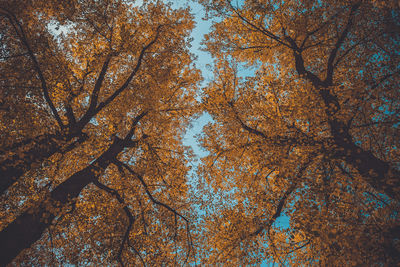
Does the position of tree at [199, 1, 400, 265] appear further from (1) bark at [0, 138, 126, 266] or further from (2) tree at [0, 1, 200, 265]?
(1) bark at [0, 138, 126, 266]

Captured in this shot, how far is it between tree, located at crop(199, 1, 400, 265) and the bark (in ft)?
24.6

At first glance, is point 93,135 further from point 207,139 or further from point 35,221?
point 207,139

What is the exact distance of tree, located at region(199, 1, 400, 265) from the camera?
243 inches

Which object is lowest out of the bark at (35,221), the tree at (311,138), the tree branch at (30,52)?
the bark at (35,221)

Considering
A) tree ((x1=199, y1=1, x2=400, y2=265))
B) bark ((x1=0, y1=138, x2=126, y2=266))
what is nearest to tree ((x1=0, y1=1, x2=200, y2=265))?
bark ((x1=0, y1=138, x2=126, y2=266))

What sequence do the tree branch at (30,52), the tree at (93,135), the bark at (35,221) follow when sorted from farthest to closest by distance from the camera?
1. the tree at (93,135)
2. the tree branch at (30,52)
3. the bark at (35,221)

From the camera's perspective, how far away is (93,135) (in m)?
8.58

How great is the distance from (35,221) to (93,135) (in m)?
4.08

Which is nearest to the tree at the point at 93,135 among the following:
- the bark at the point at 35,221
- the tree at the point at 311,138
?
the bark at the point at 35,221

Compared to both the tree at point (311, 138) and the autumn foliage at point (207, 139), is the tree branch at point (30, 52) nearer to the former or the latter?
the autumn foliage at point (207, 139)

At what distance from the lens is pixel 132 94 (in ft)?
36.6

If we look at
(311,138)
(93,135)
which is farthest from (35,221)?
(311,138)

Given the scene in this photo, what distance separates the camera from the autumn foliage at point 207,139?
20.8ft

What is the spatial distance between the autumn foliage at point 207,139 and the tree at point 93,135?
0.07 metres
